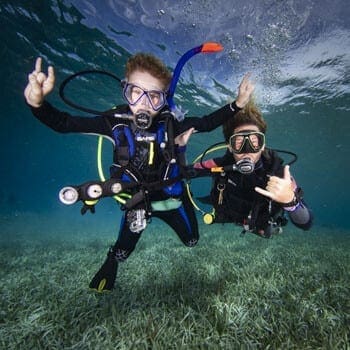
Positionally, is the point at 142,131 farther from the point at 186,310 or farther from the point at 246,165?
the point at 186,310

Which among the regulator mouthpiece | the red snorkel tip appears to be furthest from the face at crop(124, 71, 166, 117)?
the regulator mouthpiece

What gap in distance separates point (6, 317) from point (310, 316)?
5105mm

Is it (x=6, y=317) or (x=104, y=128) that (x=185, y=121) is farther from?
(x=6, y=317)

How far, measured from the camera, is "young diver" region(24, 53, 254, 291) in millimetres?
4281

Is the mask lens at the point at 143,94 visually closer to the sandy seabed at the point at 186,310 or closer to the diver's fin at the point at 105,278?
the diver's fin at the point at 105,278

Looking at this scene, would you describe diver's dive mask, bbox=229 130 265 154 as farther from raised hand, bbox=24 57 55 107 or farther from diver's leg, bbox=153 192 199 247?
raised hand, bbox=24 57 55 107

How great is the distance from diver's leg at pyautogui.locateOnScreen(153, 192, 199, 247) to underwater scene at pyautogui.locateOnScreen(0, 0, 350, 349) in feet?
0.88

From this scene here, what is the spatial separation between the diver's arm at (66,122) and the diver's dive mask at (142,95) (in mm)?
652

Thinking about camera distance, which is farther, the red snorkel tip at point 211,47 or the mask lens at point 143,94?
the mask lens at point 143,94

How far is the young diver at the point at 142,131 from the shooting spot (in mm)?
4281

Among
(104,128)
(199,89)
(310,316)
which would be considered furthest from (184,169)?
(199,89)

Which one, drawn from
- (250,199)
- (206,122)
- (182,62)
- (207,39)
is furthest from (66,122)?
(207,39)

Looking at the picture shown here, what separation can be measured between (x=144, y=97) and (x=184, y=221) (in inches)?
115

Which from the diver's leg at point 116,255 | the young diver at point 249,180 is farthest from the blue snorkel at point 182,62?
the diver's leg at point 116,255
